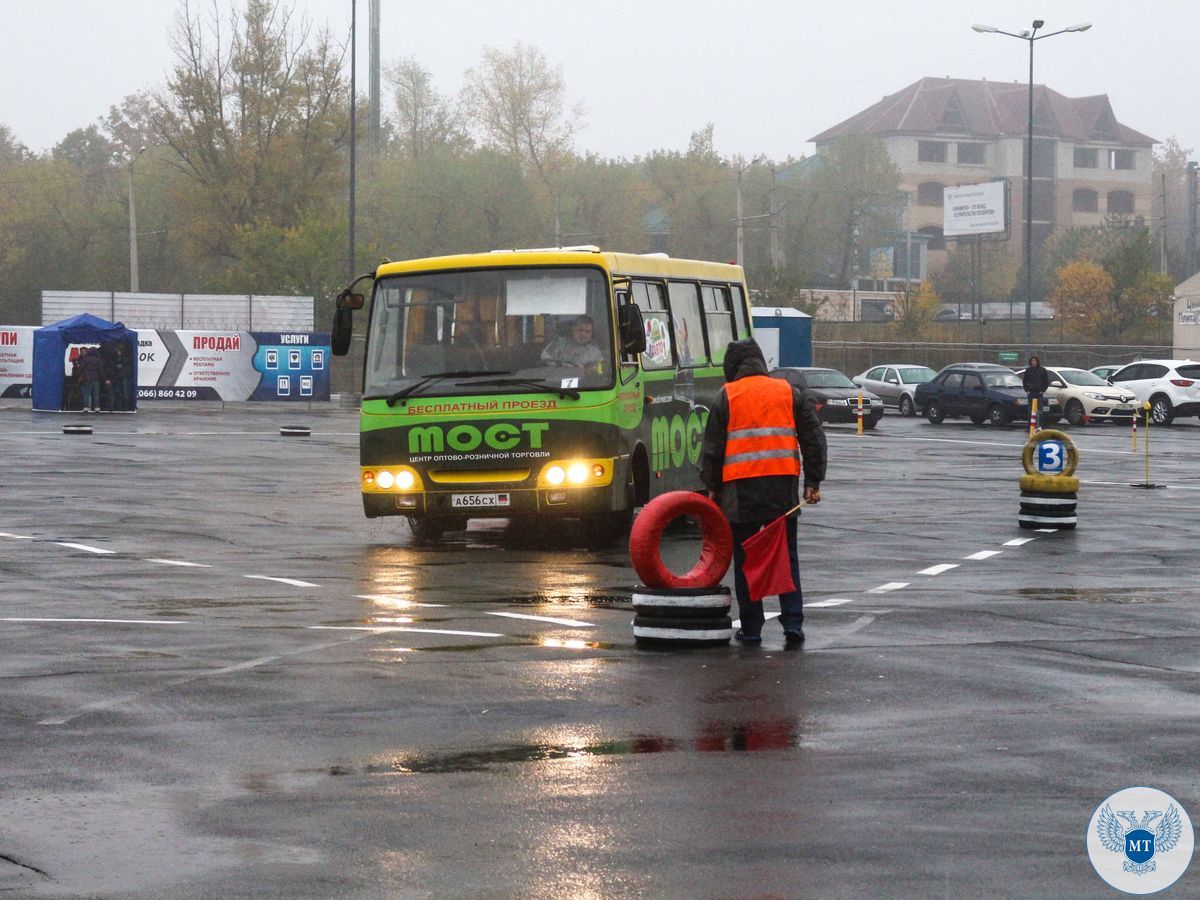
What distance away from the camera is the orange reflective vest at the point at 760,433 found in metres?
10.7

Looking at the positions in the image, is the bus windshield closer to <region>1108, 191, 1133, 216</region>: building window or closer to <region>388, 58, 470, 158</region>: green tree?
<region>388, 58, 470, 158</region>: green tree

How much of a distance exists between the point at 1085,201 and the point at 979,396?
10753cm

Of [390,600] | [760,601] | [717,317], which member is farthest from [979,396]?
[760,601]

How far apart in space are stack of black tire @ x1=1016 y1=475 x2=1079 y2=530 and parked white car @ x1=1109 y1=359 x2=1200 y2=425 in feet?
95.1

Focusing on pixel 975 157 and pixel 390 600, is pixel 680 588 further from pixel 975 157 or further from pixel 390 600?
pixel 975 157

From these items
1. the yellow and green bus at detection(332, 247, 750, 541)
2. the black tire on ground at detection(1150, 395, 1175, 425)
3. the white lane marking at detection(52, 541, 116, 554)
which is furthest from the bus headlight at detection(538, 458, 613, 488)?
the black tire on ground at detection(1150, 395, 1175, 425)

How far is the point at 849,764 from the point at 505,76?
102 meters

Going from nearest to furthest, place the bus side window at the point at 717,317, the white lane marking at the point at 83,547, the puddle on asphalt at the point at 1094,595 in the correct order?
the puddle on asphalt at the point at 1094,595, the white lane marking at the point at 83,547, the bus side window at the point at 717,317

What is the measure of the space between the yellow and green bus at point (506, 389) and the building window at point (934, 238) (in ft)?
429

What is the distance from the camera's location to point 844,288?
400ft

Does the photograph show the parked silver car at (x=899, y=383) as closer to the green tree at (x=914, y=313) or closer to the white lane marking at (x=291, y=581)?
the green tree at (x=914, y=313)

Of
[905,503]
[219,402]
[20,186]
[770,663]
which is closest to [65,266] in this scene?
[20,186]

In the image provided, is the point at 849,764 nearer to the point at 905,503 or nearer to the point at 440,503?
the point at 440,503

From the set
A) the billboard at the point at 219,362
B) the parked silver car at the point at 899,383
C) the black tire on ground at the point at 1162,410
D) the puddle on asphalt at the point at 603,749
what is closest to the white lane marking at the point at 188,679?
the puddle on asphalt at the point at 603,749
